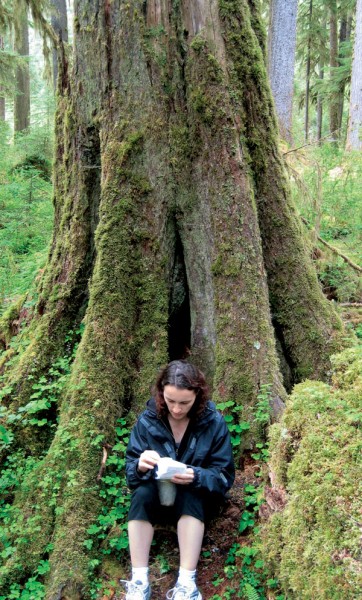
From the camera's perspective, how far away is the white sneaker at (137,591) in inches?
128

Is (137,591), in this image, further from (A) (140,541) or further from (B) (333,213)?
(B) (333,213)

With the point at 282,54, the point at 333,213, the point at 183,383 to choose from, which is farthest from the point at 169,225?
the point at 282,54

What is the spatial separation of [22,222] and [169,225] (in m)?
5.67

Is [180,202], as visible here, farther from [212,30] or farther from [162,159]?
[212,30]

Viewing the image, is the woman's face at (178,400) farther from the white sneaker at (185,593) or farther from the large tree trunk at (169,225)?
the white sneaker at (185,593)

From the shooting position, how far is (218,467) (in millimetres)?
3549

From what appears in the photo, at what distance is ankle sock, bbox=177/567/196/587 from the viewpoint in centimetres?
324

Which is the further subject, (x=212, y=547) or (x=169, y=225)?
(x=169, y=225)

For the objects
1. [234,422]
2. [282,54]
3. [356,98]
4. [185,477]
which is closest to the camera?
[185,477]

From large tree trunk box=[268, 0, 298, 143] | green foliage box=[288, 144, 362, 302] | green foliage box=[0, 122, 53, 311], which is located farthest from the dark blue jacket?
large tree trunk box=[268, 0, 298, 143]

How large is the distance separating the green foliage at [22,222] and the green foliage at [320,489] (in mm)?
3911

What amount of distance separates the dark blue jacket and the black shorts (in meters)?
0.08

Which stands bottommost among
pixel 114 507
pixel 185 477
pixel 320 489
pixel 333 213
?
pixel 114 507

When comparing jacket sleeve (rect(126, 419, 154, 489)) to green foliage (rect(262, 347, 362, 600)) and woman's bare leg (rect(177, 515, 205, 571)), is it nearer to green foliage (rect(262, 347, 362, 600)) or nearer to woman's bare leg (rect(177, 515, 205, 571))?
woman's bare leg (rect(177, 515, 205, 571))
